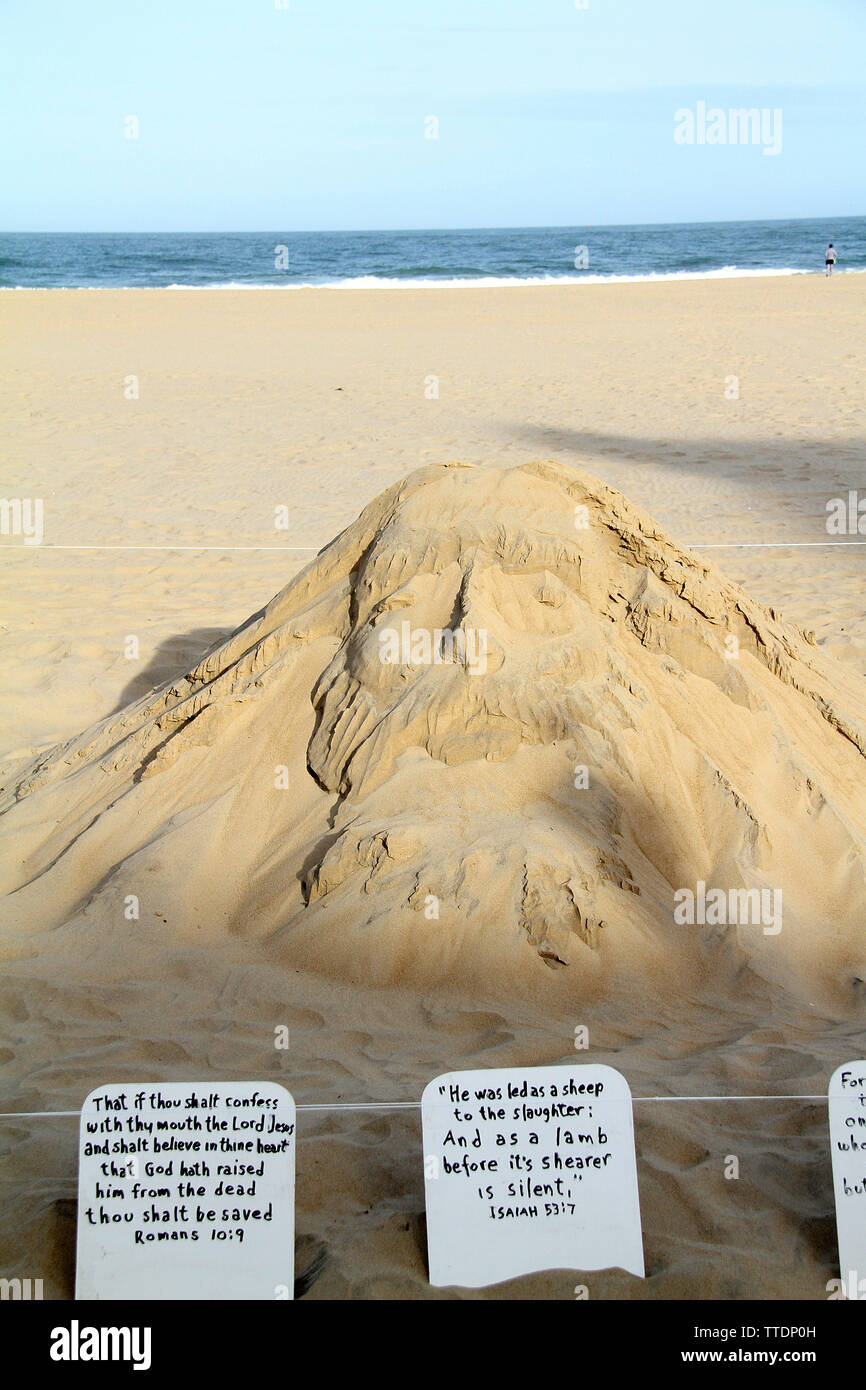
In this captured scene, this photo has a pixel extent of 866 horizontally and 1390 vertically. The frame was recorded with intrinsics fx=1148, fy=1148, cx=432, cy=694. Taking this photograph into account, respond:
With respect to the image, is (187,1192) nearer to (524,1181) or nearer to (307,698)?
(524,1181)

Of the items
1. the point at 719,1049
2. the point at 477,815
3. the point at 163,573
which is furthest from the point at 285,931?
the point at 163,573

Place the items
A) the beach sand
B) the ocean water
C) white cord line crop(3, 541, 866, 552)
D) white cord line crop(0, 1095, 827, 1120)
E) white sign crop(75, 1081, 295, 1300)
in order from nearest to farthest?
white sign crop(75, 1081, 295, 1300)
the beach sand
white cord line crop(0, 1095, 827, 1120)
white cord line crop(3, 541, 866, 552)
the ocean water

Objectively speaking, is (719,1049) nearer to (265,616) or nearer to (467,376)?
(265,616)

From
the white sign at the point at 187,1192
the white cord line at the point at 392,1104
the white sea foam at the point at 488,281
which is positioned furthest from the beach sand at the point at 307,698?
the white sea foam at the point at 488,281

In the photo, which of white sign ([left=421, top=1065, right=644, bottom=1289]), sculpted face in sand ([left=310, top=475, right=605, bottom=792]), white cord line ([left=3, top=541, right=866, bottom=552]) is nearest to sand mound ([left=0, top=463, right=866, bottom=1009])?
sculpted face in sand ([left=310, top=475, right=605, bottom=792])

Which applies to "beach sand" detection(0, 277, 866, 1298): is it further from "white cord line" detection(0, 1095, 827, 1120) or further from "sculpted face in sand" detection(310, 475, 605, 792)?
"sculpted face in sand" detection(310, 475, 605, 792)

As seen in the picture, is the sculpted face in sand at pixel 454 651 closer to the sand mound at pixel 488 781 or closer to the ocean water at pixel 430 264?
the sand mound at pixel 488 781
